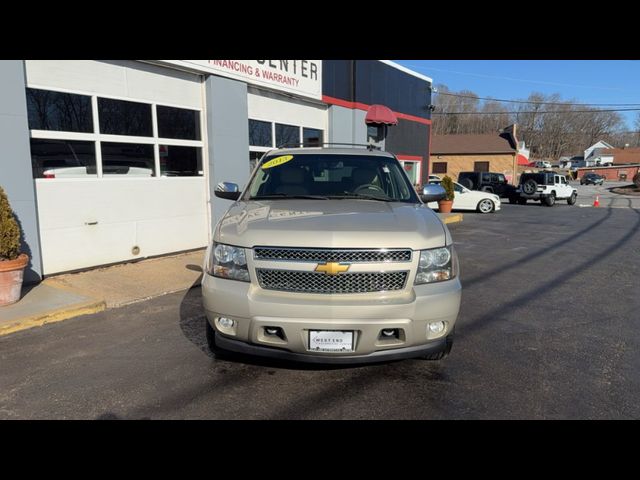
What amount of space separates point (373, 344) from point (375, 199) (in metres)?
1.64

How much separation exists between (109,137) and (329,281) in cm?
581

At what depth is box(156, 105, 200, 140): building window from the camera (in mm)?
8117

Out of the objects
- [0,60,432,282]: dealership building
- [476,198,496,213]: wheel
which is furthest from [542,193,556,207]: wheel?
[0,60,432,282]: dealership building

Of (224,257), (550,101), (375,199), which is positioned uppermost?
(550,101)

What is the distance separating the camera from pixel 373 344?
115 inches

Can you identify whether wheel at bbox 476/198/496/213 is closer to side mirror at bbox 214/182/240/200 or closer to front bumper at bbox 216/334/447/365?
side mirror at bbox 214/182/240/200

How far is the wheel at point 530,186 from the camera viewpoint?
2483cm

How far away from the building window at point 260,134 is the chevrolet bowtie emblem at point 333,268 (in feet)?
25.4

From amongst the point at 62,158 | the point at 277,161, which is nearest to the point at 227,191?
the point at 277,161

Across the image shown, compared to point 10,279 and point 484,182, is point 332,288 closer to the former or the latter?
point 10,279
